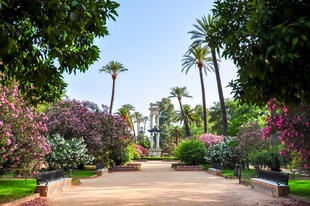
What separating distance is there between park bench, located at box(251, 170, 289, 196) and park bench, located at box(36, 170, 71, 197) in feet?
23.1

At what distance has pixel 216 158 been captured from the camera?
20172mm

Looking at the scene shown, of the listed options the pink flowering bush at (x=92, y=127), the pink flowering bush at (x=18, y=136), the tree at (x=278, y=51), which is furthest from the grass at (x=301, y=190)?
the pink flowering bush at (x=92, y=127)

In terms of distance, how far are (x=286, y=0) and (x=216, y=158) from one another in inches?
699

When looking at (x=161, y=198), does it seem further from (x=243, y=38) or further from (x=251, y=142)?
(x=251, y=142)

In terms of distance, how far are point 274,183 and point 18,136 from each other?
889cm

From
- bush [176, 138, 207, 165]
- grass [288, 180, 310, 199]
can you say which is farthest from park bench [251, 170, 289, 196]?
bush [176, 138, 207, 165]

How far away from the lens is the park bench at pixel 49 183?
8.23 metres

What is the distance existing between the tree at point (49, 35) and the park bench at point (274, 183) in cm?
669

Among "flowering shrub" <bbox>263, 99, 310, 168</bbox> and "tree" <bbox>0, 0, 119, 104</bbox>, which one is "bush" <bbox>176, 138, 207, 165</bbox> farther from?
"tree" <bbox>0, 0, 119, 104</bbox>

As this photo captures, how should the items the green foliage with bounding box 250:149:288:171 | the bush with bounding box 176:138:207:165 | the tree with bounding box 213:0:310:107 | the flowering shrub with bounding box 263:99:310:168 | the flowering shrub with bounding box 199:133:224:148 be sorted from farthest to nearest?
the flowering shrub with bounding box 199:133:224:148 → the bush with bounding box 176:138:207:165 → the green foliage with bounding box 250:149:288:171 → the flowering shrub with bounding box 263:99:310:168 → the tree with bounding box 213:0:310:107

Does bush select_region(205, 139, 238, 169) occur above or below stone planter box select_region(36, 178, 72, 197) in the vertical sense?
above

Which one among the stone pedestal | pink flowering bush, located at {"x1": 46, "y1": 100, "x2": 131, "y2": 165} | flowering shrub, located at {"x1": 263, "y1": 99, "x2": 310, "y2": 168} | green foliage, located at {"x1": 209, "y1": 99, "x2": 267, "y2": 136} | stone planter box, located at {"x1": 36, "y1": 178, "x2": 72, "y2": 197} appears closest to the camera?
flowering shrub, located at {"x1": 263, "y1": 99, "x2": 310, "y2": 168}

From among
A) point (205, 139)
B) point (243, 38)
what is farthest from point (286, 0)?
point (205, 139)

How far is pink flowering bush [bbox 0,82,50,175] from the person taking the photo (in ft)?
28.6
